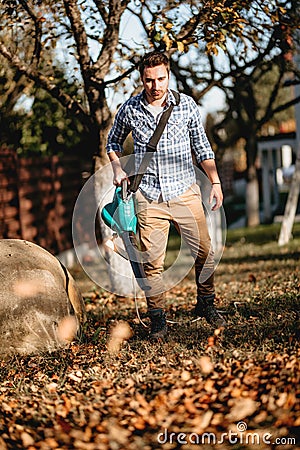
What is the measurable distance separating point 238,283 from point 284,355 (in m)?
4.08

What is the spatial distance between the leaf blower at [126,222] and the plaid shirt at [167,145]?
0.50 feet

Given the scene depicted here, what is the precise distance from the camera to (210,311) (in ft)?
20.2

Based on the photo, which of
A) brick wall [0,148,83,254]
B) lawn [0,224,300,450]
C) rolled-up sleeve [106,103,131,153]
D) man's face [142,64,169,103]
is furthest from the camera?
brick wall [0,148,83,254]

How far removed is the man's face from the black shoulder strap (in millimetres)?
130

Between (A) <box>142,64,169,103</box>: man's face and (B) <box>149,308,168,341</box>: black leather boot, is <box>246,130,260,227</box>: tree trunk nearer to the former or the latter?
(B) <box>149,308,168,341</box>: black leather boot

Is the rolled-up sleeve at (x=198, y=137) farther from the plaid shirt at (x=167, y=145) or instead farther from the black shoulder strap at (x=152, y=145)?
the black shoulder strap at (x=152, y=145)

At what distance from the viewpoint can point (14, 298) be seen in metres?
5.89

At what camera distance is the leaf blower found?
584 cm

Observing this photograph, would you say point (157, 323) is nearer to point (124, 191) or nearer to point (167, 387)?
point (124, 191)

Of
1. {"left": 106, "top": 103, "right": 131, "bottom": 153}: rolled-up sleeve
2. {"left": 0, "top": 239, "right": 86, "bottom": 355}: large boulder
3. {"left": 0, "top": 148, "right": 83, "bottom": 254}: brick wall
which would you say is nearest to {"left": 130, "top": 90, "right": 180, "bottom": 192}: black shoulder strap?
{"left": 106, "top": 103, "right": 131, "bottom": 153}: rolled-up sleeve

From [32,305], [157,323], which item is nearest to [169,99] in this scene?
[157,323]

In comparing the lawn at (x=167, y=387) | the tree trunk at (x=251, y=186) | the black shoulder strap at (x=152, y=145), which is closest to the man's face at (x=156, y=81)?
the black shoulder strap at (x=152, y=145)

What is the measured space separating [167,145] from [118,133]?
0.50 metres

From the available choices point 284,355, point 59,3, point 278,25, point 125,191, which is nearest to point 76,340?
point 125,191
